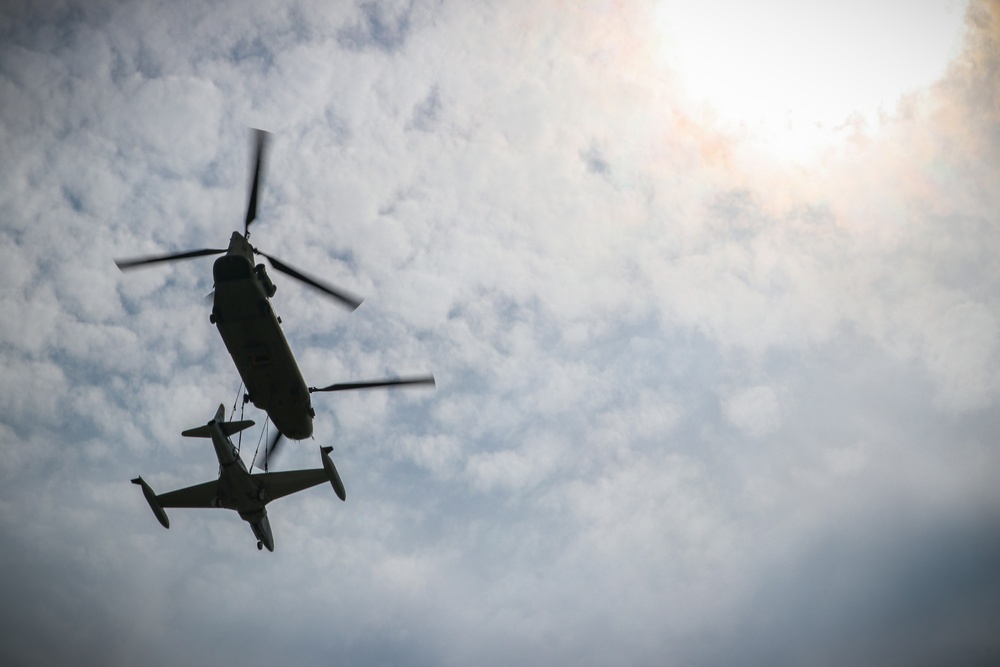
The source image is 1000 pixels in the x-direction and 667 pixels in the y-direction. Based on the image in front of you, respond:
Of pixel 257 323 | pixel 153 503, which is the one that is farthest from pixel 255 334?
pixel 153 503

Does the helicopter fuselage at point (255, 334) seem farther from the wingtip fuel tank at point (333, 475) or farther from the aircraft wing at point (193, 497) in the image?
the aircraft wing at point (193, 497)

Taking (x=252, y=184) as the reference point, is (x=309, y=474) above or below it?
below

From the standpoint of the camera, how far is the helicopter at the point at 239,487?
42.2 meters

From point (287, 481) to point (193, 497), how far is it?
6.20m

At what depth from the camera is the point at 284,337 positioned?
40.0 metres

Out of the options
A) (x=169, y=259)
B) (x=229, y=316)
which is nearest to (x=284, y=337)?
(x=229, y=316)

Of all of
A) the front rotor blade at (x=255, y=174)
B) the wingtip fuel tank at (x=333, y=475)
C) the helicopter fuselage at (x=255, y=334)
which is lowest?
the wingtip fuel tank at (x=333, y=475)

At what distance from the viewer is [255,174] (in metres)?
40.7

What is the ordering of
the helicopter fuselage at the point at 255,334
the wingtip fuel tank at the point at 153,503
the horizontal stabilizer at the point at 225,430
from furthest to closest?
1. the horizontal stabilizer at the point at 225,430
2. the wingtip fuel tank at the point at 153,503
3. the helicopter fuselage at the point at 255,334

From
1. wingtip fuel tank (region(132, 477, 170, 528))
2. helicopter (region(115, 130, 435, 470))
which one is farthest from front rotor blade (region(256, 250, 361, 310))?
wingtip fuel tank (region(132, 477, 170, 528))

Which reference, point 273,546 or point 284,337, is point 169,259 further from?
point 273,546

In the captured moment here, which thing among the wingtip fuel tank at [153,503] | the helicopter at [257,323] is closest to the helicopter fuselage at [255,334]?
the helicopter at [257,323]

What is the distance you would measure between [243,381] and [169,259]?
8.00 m

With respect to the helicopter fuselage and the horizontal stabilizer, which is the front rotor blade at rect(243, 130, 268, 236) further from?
the horizontal stabilizer
